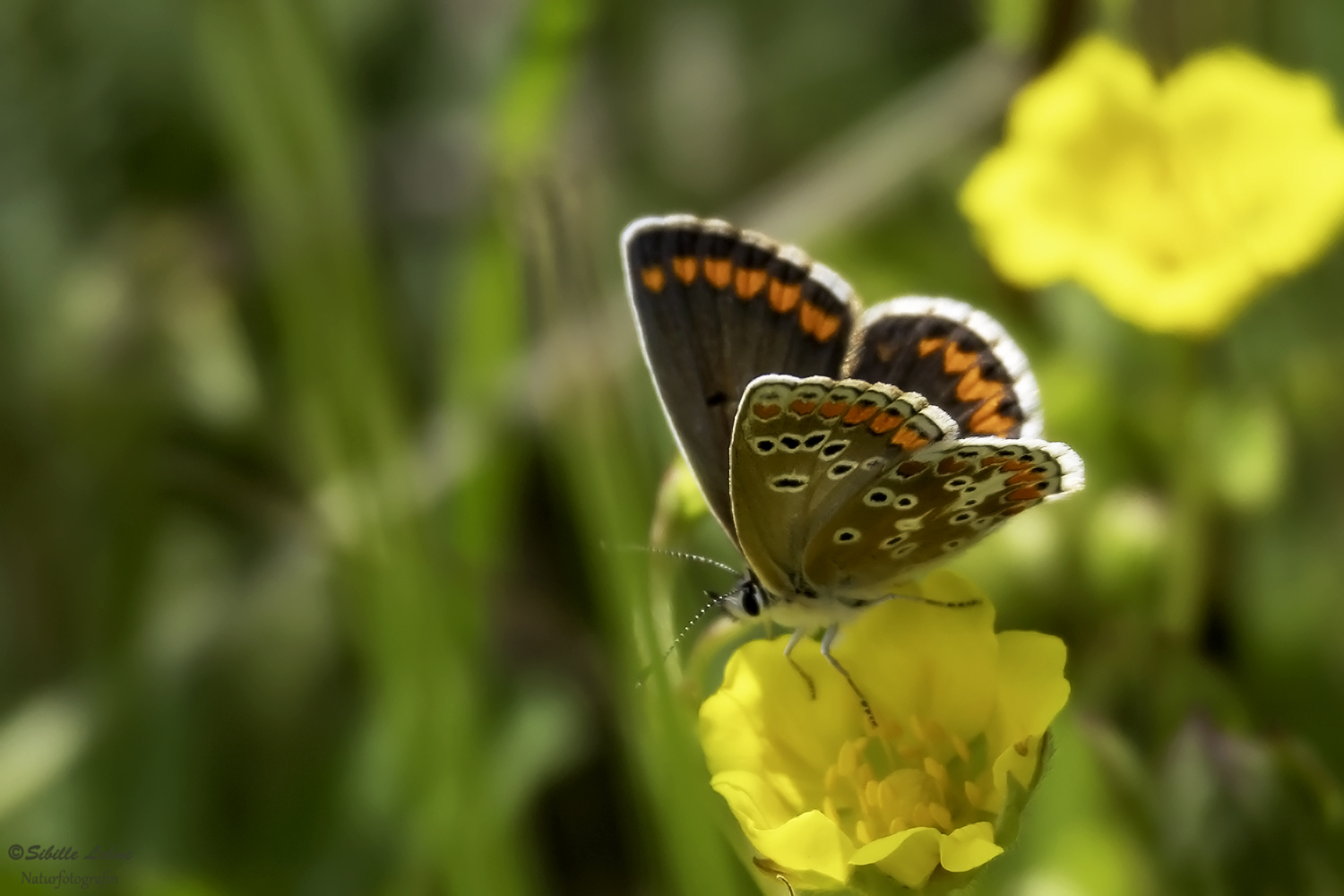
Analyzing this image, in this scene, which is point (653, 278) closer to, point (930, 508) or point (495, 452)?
point (930, 508)

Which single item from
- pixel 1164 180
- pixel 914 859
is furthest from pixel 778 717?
pixel 1164 180

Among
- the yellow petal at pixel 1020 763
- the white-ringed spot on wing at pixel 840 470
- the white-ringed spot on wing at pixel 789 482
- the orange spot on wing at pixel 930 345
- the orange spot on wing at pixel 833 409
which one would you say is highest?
the orange spot on wing at pixel 930 345

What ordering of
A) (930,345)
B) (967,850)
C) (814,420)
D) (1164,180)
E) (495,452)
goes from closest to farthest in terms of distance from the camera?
(967,850) → (814,420) → (930,345) → (495,452) → (1164,180)

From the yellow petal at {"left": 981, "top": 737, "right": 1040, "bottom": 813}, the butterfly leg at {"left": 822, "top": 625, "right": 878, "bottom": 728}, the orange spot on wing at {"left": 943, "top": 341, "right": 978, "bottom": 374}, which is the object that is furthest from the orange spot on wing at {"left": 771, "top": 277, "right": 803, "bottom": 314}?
the yellow petal at {"left": 981, "top": 737, "right": 1040, "bottom": 813}

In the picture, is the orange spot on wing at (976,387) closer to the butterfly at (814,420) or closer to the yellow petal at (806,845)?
the butterfly at (814,420)

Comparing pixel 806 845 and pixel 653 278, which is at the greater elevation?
pixel 653 278

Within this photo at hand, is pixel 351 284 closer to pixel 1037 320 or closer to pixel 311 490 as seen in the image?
pixel 311 490

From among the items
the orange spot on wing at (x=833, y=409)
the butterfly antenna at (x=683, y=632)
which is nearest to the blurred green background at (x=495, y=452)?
the butterfly antenna at (x=683, y=632)
